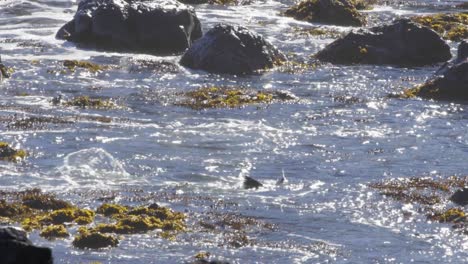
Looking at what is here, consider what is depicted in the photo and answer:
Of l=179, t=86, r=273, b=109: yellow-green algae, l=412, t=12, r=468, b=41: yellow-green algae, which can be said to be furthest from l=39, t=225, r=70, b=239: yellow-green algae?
l=412, t=12, r=468, b=41: yellow-green algae

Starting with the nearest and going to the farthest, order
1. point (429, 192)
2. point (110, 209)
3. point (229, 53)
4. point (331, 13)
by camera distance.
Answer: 1. point (110, 209)
2. point (429, 192)
3. point (229, 53)
4. point (331, 13)

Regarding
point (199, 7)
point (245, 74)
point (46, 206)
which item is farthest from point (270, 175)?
point (199, 7)

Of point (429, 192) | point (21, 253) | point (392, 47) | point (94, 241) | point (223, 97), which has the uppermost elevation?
point (21, 253)

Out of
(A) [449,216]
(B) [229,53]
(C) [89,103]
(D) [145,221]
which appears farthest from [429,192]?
(B) [229,53]

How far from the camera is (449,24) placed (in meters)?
46.7

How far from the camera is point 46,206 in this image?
74.5ft

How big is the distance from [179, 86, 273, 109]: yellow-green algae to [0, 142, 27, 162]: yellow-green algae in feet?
24.6

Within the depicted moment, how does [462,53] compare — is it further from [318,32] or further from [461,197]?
[461,197]

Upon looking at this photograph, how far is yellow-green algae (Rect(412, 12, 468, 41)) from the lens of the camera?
1758 inches

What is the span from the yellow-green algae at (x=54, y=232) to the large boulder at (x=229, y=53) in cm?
1769

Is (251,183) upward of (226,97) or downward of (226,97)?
upward

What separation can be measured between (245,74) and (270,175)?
12.5 meters

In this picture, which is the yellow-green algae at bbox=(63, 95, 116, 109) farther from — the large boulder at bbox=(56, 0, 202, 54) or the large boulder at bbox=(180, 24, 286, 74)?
the large boulder at bbox=(56, 0, 202, 54)

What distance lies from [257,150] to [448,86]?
941 cm
